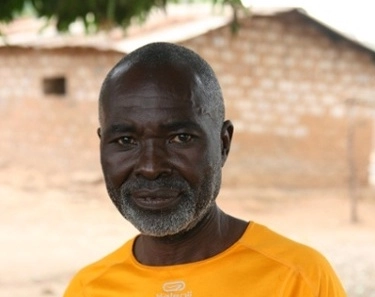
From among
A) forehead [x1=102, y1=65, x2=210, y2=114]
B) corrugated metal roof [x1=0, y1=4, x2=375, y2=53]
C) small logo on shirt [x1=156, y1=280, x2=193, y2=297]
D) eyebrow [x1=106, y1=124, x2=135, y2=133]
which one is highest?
forehead [x1=102, y1=65, x2=210, y2=114]

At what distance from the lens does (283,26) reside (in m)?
13.1

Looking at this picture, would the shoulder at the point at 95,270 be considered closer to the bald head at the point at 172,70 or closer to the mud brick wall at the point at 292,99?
the bald head at the point at 172,70

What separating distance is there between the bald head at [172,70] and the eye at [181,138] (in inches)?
3.6

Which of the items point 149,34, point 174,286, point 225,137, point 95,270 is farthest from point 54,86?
point 174,286

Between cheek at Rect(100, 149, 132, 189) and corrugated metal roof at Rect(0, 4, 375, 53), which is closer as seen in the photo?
cheek at Rect(100, 149, 132, 189)

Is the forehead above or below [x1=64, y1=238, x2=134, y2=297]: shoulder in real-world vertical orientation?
above

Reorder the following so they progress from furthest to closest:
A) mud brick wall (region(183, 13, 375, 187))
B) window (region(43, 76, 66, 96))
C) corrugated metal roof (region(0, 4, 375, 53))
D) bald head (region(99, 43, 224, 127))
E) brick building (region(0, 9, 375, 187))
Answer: window (region(43, 76, 66, 96)) → mud brick wall (region(183, 13, 375, 187)) → brick building (region(0, 9, 375, 187)) → corrugated metal roof (region(0, 4, 375, 53)) → bald head (region(99, 43, 224, 127))

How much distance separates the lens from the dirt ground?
8094 millimetres

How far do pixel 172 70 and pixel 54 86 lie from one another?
12.1 m

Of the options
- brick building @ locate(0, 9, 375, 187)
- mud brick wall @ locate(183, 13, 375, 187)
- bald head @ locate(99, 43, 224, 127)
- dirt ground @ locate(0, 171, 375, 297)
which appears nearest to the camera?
bald head @ locate(99, 43, 224, 127)

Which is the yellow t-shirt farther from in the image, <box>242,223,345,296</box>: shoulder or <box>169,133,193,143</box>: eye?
<box>169,133,193,143</box>: eye

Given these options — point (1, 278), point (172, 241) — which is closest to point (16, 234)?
point (1, 278)

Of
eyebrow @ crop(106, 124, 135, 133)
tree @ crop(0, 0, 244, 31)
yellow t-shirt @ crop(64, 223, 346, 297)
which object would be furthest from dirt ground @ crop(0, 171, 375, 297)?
eyebrow @ crop(106, 124, 135, 133)

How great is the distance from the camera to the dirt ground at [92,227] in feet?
26.6
